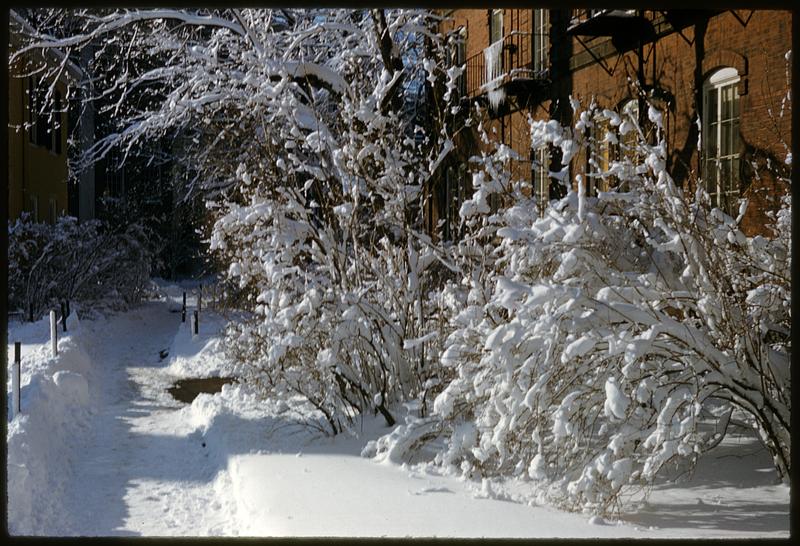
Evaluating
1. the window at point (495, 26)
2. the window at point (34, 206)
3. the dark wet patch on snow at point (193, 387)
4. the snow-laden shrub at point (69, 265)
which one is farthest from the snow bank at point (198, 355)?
the window at point (495, 26)

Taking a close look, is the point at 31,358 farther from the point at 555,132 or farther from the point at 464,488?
the point at 555,132

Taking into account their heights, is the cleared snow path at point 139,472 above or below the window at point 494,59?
below

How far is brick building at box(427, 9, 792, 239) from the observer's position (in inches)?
429

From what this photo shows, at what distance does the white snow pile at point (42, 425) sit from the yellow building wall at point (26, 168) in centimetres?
795

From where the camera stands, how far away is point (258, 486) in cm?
716

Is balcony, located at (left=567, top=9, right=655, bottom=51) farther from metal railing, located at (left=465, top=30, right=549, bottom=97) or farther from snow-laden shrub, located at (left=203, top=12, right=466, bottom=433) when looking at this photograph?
snow-laden shrub, located at (left=203, top=12, right=466, bottom=433)

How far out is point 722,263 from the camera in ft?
20.6

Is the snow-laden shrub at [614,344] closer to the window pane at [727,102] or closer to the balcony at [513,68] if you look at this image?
the window pane at [727,102]

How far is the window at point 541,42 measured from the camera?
17.2 m

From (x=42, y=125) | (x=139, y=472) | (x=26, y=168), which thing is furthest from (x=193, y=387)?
(x=42, y=125)

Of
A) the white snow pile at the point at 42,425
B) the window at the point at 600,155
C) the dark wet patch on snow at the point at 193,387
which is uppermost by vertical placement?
the window at the point at 600,155

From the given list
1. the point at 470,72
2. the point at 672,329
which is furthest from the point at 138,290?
the point at 672,329

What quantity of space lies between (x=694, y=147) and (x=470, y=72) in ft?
29.0

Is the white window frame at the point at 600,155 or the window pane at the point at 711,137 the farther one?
the window pane at the point at 711,137
